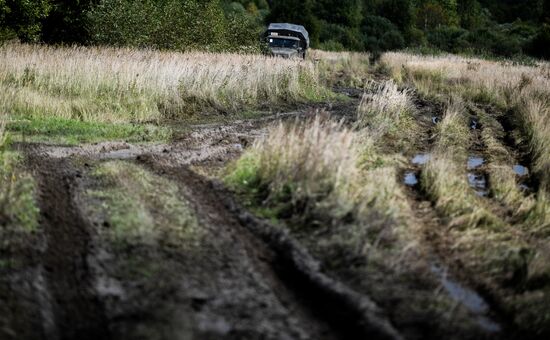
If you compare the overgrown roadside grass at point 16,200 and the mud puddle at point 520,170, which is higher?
the mud puddle at point 520,170

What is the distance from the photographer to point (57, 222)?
6.36 metres

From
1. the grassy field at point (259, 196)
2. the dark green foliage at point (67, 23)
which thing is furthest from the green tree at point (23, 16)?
the grassy field at point (259, 196)

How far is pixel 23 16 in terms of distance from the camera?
59.8ft

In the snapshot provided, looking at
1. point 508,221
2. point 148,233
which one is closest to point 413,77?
point 508,221

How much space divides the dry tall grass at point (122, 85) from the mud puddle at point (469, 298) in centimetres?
796

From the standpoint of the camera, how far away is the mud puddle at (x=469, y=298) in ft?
16.3

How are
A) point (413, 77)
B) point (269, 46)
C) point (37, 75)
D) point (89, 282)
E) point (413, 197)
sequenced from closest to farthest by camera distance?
point (89, 282), point (413, 197), point (37, 75), point (413, 77), point (269, 46)

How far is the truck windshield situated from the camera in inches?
1171

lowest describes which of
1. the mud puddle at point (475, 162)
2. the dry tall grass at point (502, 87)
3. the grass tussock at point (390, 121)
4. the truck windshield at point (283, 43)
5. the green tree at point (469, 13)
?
the mud puddle at point (475, 162)

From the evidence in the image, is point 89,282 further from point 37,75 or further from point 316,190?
point 37,75

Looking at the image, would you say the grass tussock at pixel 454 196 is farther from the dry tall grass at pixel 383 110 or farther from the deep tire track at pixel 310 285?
the dry tall grass at pixel 383 110

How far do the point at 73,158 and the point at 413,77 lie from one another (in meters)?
18.9

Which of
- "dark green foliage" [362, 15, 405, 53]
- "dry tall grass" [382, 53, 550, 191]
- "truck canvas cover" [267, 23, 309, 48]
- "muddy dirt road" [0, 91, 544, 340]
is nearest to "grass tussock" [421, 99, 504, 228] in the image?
"muddy dirt road" [0, 91, 544, 340]

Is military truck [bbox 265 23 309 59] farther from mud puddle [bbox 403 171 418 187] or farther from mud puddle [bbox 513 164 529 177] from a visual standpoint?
mud puddle [bbox 403 171 418 187]
